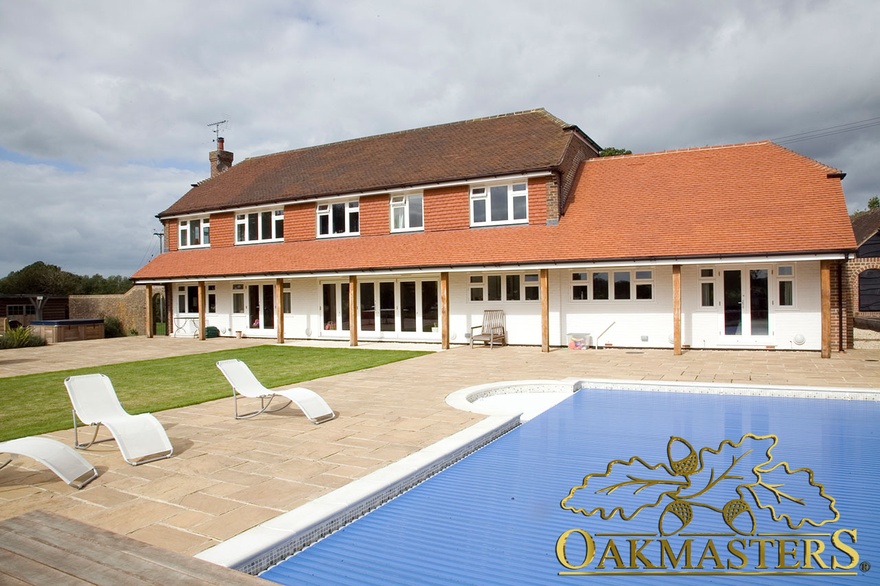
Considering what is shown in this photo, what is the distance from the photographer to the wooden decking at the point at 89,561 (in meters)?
2.85

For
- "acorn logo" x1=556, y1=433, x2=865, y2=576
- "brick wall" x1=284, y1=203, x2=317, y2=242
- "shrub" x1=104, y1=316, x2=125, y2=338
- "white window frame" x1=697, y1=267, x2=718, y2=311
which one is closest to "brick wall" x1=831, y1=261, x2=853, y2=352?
"white window frame" x1=697, y1=267, x2=718, y2=311

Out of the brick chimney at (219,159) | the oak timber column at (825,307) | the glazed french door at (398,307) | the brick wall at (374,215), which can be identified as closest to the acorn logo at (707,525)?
the oak timber column at (825,307)

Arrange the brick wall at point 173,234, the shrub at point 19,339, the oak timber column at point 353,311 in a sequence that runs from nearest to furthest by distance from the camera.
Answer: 1. the oak timber column at point 353,311
2. the shrub at point 19,339
3. the brick wall at point 173,234

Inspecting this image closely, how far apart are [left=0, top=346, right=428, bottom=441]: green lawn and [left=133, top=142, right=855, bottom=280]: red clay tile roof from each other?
3.78 meters

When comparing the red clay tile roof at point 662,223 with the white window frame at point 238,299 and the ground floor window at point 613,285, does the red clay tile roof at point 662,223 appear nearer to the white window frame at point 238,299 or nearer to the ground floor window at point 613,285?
the ground floor window at point 613,285

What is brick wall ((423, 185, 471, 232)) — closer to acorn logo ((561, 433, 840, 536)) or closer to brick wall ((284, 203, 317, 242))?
brick wall ((284, 203, 317, 242))

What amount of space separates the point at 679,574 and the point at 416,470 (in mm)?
2529

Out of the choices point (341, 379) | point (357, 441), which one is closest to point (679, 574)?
point (357, 441)

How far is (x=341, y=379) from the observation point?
12.4 metres

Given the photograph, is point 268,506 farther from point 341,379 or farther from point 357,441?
point 341,379

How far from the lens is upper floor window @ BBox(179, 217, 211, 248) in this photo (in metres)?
27.0

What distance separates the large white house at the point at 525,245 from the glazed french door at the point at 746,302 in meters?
0.04

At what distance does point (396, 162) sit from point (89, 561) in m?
21.1

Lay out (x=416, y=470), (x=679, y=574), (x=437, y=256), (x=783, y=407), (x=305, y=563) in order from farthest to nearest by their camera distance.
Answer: (x=437, y=256) → (x=783, y=407) → (x=416, y=470) → (x=305, y=563) → (x=679, y=574)
